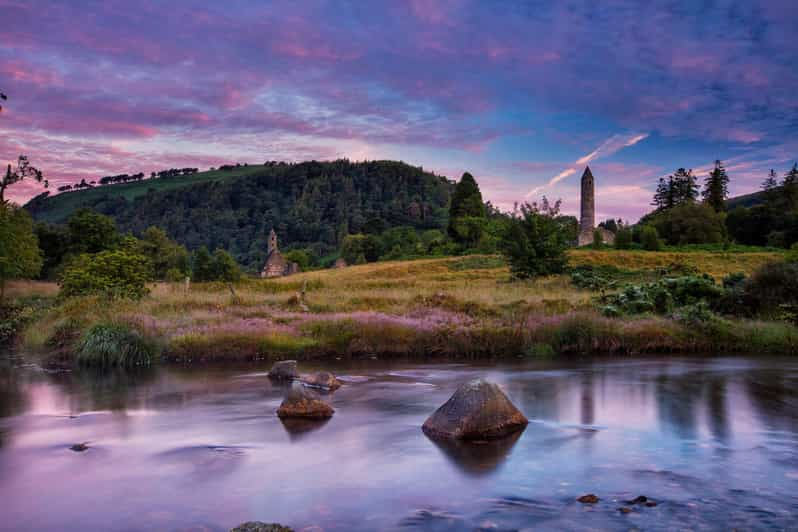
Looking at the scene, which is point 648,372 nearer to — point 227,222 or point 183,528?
point 183,528

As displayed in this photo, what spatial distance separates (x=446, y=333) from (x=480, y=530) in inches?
567

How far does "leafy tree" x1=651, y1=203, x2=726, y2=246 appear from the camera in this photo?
73.2 m

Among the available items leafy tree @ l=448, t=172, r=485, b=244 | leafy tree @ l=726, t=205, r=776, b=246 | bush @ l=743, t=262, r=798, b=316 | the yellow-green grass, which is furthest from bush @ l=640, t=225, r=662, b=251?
bush @ l=743, t=262, r=798, b=316

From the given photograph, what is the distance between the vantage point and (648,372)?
17.5 metres

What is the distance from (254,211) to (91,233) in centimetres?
13182

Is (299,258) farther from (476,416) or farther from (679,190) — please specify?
(476,416)

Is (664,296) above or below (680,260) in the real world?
below

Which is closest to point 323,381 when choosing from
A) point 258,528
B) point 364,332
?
point 364,332

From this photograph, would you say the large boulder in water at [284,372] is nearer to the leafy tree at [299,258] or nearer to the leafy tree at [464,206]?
the leafy tree at [464,206]

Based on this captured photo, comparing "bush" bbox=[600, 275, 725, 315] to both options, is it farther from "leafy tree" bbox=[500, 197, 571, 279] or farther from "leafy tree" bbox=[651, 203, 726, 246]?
"leafy tree" bbox=[651, 203, 726, 246]

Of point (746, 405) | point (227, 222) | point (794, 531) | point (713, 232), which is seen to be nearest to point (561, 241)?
point (746, 405)

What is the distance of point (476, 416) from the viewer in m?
10.3

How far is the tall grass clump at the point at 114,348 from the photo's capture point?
18922 millimetres

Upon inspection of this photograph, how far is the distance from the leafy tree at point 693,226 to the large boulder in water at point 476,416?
69.6 m
